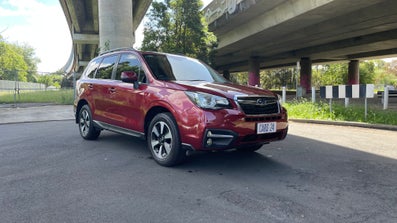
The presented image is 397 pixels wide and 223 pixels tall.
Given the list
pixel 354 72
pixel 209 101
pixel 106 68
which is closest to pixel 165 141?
pixel 209 101

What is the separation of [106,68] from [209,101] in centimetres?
296

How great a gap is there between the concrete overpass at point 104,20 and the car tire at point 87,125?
7902 millimetres

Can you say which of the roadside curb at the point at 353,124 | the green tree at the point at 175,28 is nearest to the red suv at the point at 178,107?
the roadside curb at the point at 353,124

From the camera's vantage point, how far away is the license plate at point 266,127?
420 cm

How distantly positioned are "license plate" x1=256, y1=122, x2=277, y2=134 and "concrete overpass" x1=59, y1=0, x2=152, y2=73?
37.0ft

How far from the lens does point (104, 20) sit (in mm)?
14312

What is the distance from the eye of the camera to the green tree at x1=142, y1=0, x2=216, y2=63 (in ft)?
55.4

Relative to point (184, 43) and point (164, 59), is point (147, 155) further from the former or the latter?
point (184, 43)

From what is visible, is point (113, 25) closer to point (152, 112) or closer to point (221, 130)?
point (152, 112)

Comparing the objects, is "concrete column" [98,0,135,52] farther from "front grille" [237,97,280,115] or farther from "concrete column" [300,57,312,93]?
"concrete column" [300,57,312,93]

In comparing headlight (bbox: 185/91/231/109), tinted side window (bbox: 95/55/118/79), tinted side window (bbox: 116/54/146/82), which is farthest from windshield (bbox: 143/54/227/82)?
tinted side window (bbox: 95/55/118/79)

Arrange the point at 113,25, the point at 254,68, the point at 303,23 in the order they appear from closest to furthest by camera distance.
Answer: the point at 113,25 < the point at 303,23 < the point at 254,68

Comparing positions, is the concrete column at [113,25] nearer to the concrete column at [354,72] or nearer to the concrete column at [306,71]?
the concrete column at [306,71]

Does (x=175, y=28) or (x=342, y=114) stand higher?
(x=175, y=28)
